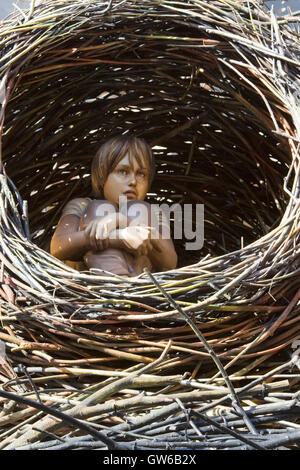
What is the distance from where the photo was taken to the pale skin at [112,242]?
169 centimetres

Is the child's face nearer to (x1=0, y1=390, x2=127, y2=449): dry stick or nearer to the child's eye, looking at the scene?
the child's eye

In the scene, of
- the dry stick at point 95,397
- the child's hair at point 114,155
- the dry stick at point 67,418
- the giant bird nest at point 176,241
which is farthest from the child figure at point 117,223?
the dry stick at point 67,418

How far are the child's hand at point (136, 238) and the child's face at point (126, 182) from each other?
0.15m

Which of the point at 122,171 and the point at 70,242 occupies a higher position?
the point at 122,171

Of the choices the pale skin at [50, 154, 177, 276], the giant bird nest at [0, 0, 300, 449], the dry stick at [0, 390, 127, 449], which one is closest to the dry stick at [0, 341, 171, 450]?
the giant bird nest at [0, 0, 300, 449]

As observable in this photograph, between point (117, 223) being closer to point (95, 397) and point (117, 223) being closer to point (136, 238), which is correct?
point (136, 238)

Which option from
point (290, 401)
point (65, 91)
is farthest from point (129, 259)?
point (290, 401)

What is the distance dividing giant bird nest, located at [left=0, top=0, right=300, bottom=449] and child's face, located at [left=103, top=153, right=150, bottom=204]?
0.62ft

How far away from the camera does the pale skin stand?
1.69 meters

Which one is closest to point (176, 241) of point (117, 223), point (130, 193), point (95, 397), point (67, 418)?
point (130, 193)

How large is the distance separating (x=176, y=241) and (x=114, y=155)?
1.37ft

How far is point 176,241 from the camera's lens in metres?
2.20
